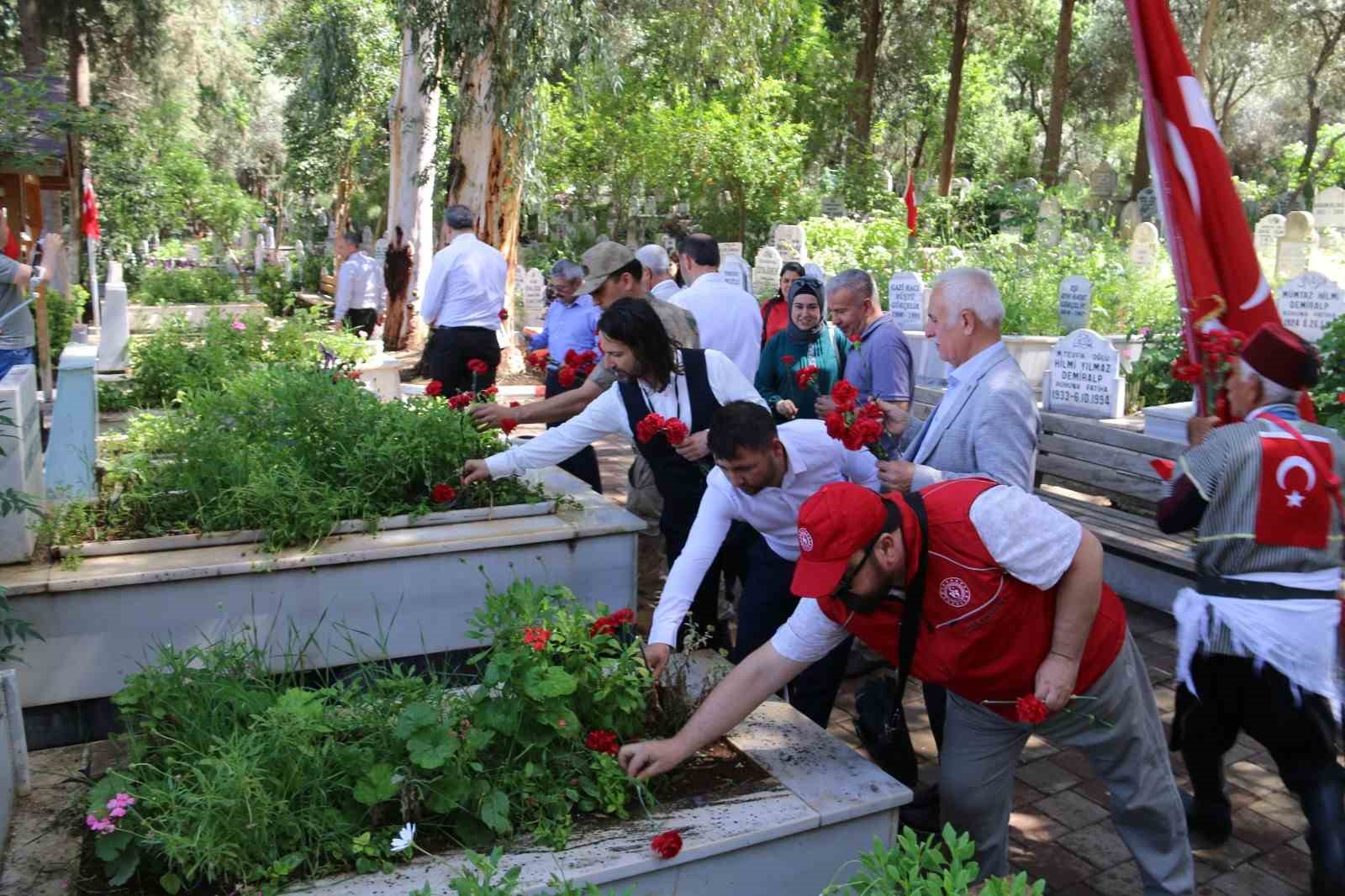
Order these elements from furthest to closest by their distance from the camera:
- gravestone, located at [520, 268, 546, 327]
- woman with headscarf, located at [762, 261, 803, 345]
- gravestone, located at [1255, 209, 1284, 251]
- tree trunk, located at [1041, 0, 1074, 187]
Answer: tree trunk, located at [1041, 0, 1074, 187] < gravestone, located at [1255, 209, 1284, 251] < gravestone, located at [520, 268, 546, 327] < woman with headscarf, located at [762, 261, 803, 345]

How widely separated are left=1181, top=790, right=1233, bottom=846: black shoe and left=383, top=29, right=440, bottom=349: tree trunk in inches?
457

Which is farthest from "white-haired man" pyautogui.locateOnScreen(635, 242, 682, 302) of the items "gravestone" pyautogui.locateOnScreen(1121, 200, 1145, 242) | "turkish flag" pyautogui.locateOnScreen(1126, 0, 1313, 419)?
"gravestone" pyautogui.locateOnScreen(1121, 200, 1145, 242)

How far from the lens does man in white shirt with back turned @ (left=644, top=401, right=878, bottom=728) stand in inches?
131

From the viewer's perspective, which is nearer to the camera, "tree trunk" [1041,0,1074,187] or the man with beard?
the man with beard

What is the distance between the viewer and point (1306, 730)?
3.33 metres

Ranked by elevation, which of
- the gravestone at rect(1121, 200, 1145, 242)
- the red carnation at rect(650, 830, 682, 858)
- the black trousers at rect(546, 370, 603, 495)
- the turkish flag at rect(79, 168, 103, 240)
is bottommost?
the red carnation at rect(650, 830, 682, 858)

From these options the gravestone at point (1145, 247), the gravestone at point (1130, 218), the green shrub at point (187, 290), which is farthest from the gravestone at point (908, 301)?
the gravestone at point (1130, 218)

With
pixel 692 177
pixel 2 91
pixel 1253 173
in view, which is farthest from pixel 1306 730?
pixel 1253 173

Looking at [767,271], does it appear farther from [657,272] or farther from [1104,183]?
[1104,183]

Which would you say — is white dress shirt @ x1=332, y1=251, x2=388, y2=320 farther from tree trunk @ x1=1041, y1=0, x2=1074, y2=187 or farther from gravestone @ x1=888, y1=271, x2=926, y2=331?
tree trunk @ x1=1041, y1=0, x2=1074, y2=187

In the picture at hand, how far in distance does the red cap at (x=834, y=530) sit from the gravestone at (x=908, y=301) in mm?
8629

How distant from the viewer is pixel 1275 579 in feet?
10.8

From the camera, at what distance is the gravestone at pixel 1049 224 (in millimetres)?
16066

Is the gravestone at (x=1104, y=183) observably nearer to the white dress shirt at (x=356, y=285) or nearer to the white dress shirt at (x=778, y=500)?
the white dress shirt at (x=356, y=285)
